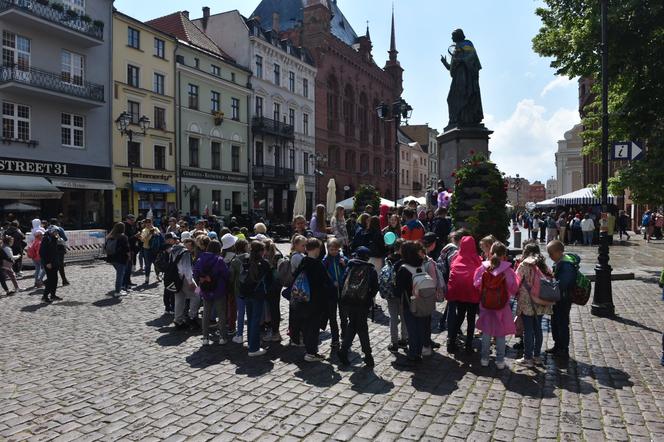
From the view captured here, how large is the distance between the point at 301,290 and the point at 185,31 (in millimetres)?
→ 35811

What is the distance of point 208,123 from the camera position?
36938mm

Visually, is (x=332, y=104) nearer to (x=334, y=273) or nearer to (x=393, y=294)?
(x=334, y=273)

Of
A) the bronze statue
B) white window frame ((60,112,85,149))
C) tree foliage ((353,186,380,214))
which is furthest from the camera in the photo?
white window frame ((60,112,85,149))

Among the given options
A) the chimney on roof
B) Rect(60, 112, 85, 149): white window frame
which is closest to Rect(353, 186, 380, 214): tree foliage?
Rect(60, 112, 85, 149): white window frame

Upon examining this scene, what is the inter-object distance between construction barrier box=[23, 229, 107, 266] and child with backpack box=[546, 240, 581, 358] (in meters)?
16.9

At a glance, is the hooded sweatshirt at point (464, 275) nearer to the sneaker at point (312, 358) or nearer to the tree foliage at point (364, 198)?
the sneaker at point (312, 358)

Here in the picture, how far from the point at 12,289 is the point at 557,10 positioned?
1690 centimetres

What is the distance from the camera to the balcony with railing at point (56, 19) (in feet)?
76.5

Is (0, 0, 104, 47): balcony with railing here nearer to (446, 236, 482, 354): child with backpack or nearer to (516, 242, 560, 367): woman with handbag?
(446, 236, 482, 354): child with backpack

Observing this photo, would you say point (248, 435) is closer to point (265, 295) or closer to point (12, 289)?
point (265, 295)

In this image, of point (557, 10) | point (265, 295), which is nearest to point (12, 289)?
A: point (265, 295)

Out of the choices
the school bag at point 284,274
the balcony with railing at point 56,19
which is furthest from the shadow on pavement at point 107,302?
the balcony with railing at point 56,19

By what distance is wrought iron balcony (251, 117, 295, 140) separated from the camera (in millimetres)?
41147

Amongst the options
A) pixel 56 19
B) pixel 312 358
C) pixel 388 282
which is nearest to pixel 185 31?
pixel 56 19
